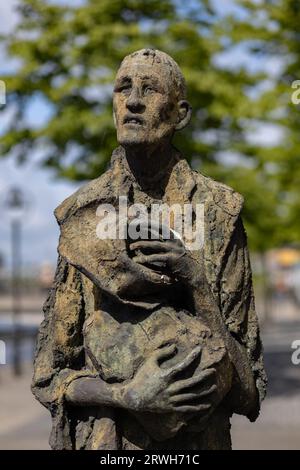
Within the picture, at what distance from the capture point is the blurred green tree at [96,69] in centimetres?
1435

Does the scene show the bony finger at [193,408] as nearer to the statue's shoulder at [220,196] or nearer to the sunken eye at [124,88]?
the statue's shoulder at [220,196]

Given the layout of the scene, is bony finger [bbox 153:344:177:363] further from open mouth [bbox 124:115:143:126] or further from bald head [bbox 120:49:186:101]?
bald head [bbox 120:49:186:101]

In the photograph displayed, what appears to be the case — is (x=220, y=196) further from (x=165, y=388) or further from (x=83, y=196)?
(x=165, y=388)

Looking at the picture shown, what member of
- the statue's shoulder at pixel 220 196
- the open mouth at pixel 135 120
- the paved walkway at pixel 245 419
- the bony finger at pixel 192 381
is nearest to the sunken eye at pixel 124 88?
the open mouth at pixel 135 120

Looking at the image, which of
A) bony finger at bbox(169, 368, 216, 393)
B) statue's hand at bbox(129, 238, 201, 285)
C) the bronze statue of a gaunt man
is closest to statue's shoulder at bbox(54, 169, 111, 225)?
the bronze statue of a gaunt man

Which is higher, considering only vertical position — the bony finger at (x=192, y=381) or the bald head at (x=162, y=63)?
the bald head at (x=162, y=63)

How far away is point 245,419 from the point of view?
42.8 feet

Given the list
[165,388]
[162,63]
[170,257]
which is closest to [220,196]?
[170,257]

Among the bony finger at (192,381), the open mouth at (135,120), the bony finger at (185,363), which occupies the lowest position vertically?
the bony finger at (192,381)

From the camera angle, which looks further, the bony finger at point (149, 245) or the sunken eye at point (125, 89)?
the sunken eye at point (125, 89)

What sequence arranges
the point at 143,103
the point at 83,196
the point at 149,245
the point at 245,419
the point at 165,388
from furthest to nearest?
the point at 245,419, the point at 83,196, the point at 143,103, the point at 149,245, the point at 165,388

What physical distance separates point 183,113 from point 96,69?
1097 cm

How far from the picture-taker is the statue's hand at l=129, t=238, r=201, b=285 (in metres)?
3.45

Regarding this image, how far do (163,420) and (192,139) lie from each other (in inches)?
488
